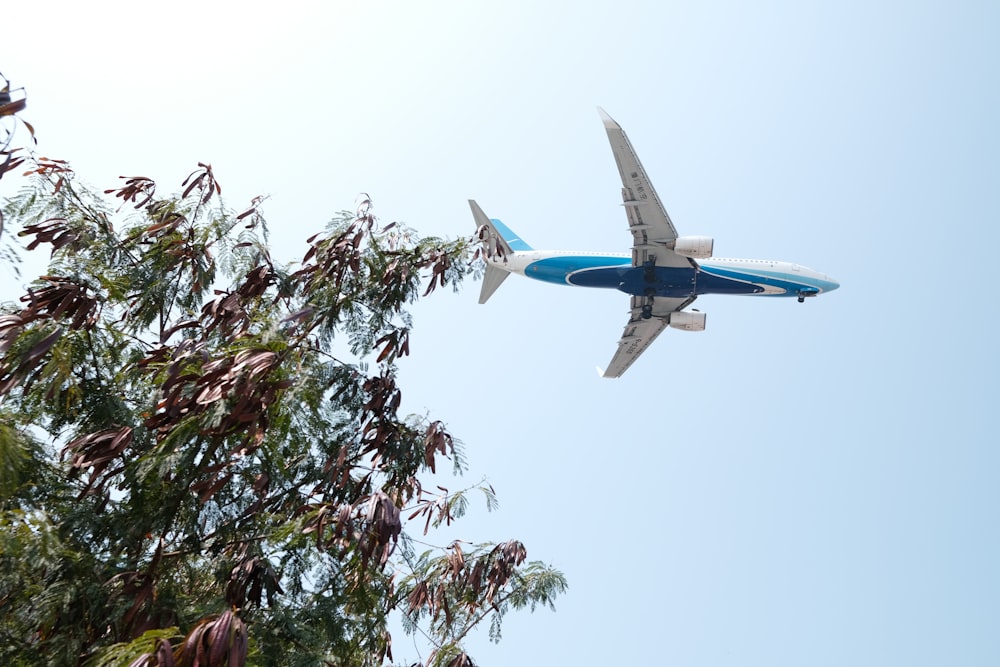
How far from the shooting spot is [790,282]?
32094 mm

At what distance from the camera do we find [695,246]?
1152 inches

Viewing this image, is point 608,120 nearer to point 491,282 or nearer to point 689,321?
point 491,282

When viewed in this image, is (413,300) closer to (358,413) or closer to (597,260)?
(358,413)

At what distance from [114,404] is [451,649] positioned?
426cm

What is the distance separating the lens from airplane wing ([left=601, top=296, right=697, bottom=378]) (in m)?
33.6

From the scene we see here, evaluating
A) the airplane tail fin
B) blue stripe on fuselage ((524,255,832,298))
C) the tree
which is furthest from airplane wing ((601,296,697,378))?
the tree

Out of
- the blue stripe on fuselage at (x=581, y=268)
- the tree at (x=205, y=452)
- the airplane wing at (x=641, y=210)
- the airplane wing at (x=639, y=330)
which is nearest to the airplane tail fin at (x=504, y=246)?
the blue stripe on fuselage at (x=581, y=268)

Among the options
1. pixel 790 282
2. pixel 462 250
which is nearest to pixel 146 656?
pixel 462 250

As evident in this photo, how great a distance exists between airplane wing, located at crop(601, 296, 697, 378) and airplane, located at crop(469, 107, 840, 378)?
0.05m

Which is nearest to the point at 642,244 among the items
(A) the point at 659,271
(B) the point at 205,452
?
(A) the point at 659,271

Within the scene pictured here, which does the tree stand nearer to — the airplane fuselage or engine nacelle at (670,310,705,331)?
the airplane fuselage

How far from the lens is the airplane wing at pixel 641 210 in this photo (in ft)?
87.1

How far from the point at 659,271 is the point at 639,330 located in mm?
4294

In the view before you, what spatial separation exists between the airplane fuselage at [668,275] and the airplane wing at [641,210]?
1.74 feet
